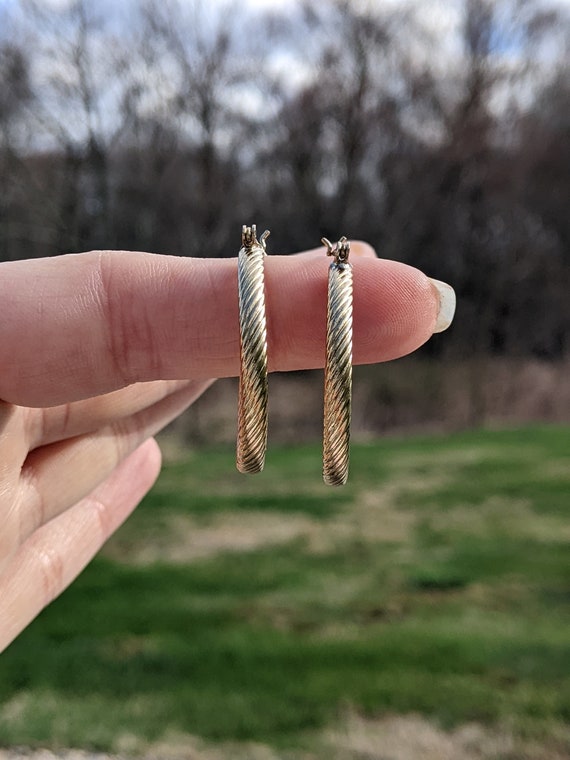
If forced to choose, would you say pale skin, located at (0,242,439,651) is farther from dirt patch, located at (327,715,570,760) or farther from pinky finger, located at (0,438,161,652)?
dirt patch, located at (327,715,570,760)

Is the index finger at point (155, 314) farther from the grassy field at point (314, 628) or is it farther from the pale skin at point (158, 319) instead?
the grassy field at point (314, 628)

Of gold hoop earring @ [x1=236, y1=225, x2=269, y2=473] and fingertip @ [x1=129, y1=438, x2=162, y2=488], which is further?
fingertip @ [x1=129, y1=438, x2=162, y2=488]

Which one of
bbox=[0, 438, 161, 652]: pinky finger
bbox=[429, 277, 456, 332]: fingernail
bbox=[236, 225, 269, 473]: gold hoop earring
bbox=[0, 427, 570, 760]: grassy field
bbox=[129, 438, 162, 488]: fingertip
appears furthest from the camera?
bbox=[0, 427, 570, 760]: grassy field

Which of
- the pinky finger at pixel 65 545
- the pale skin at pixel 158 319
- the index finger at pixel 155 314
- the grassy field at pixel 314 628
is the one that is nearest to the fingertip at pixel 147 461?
the pinky finger at pixel 65 545

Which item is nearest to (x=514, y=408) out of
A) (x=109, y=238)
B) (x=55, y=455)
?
(x=109, y=238)

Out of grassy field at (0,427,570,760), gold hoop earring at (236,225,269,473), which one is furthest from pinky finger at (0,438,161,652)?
grassy field at (0,427,570,760)

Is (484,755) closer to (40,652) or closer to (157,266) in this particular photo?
(40,652)

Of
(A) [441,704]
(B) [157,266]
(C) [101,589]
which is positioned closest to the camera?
(B) [157,266]
